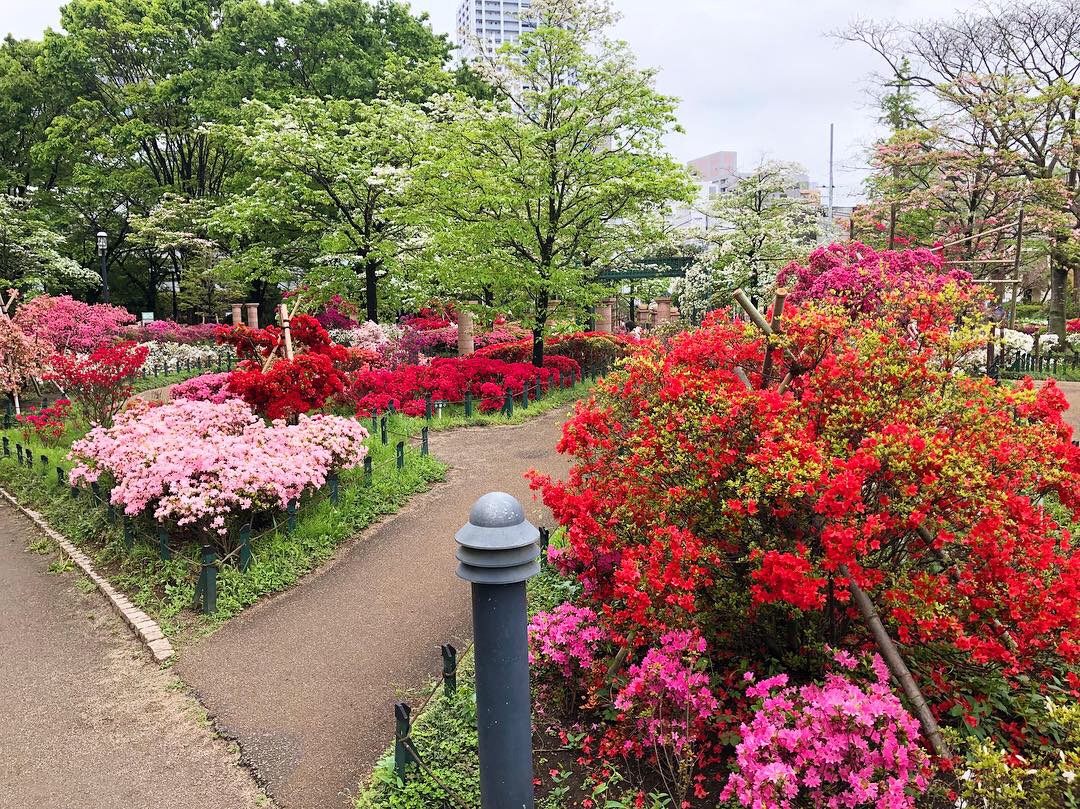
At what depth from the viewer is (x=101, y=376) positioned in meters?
9.45

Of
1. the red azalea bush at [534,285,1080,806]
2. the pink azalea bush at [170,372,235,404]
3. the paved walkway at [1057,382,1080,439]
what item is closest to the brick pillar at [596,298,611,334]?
the paved walkway at [1057,382,1080,439]

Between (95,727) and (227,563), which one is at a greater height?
(227,563)

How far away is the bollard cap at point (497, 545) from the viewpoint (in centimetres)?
270

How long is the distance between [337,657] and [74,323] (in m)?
16.4

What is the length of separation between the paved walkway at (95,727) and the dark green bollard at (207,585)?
531 millimetres

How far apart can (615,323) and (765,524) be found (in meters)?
26.2

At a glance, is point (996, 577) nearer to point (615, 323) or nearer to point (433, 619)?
point (433, 619)

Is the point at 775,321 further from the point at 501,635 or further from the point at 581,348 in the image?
the point at 581,348

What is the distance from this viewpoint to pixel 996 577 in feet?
9.98

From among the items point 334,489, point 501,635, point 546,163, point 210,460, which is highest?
point 546,163

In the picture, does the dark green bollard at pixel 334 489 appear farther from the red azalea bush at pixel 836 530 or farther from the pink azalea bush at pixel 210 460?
the red azalea bush at pixel 836 530

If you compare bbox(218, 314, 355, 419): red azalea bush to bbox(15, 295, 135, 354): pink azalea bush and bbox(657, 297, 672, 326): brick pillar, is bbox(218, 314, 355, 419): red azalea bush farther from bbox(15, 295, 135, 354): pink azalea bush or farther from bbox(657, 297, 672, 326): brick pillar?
bbox(657, 297, 672, 326): brick pillar

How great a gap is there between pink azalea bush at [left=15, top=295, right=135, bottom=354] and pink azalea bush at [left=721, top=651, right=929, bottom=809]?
54.3 feet

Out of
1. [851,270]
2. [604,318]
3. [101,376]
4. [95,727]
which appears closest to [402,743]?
[95,727]
